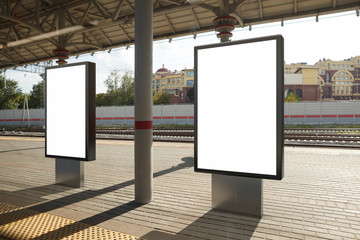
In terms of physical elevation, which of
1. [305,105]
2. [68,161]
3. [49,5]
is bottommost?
[68,161]

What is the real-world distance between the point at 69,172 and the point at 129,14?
6387mm

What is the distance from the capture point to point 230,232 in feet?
12.4

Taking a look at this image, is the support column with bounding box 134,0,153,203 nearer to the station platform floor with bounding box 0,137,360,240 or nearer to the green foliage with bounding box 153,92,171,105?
the station platform floor with bounding box 0,137,360,240

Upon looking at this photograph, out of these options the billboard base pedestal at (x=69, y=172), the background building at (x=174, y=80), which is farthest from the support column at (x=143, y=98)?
the background building at (x=174, y=80)

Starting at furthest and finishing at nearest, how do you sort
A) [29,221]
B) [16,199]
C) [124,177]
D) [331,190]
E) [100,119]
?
[100,119], [124,177], [331,190], [16,199], [29,221]

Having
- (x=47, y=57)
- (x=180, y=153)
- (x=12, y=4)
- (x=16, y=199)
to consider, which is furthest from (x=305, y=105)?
(x=16, y=199)

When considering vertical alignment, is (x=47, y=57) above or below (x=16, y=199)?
above

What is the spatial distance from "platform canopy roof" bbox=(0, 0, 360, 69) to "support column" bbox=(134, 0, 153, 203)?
3114 mm

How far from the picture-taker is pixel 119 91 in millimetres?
62500

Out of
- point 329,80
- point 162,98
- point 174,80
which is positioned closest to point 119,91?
point 162,98

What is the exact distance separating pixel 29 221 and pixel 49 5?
31.4 ft

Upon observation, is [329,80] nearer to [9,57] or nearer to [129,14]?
[9,57]

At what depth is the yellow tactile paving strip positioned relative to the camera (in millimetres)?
3633

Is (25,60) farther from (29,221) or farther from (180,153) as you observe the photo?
(29,221)
